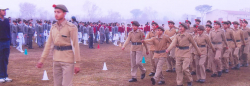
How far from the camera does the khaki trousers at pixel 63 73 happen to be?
4957mm

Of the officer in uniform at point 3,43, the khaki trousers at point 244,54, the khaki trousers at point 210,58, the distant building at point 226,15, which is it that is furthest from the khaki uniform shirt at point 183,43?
the distant building at point 226,15

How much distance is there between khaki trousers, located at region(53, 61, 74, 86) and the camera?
4957 millimetres

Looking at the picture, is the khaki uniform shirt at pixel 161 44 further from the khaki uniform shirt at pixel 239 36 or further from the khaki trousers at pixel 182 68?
the khaki uniform shirt at pixel 239 36

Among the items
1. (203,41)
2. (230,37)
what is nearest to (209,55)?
(203,41)

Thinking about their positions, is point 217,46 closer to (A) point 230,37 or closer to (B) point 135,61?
(A) point 230,37

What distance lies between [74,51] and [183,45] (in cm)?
414

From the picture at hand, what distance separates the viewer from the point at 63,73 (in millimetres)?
4969

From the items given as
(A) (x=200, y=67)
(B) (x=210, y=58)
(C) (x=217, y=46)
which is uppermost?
(C) (x=217, y=46)

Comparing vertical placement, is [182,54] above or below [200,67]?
above

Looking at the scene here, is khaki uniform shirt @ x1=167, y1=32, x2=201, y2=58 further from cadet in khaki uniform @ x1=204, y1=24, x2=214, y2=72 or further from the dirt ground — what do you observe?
cadet in khaki uniform @ x1=204, y1=24, x2=214, y2=72

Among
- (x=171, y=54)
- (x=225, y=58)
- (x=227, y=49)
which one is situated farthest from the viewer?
(x=225, y=58)

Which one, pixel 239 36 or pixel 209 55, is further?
pixel 239 36

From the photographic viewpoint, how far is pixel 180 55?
7.82 meters

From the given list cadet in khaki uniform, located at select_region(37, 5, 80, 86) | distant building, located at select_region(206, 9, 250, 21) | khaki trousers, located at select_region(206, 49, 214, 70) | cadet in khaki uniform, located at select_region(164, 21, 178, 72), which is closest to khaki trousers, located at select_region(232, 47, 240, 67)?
khaki trousers, located at select_region(206, 49, 214, 70)
